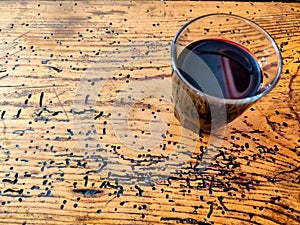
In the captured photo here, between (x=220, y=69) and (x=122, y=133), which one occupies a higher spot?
(x=220, y=69)

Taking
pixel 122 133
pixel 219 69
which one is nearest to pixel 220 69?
pixel 219 69

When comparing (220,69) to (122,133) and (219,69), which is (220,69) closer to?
(219,69)

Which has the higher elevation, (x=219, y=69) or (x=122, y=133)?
(x=219, y=69)

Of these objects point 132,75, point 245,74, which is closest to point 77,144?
point 132,75
